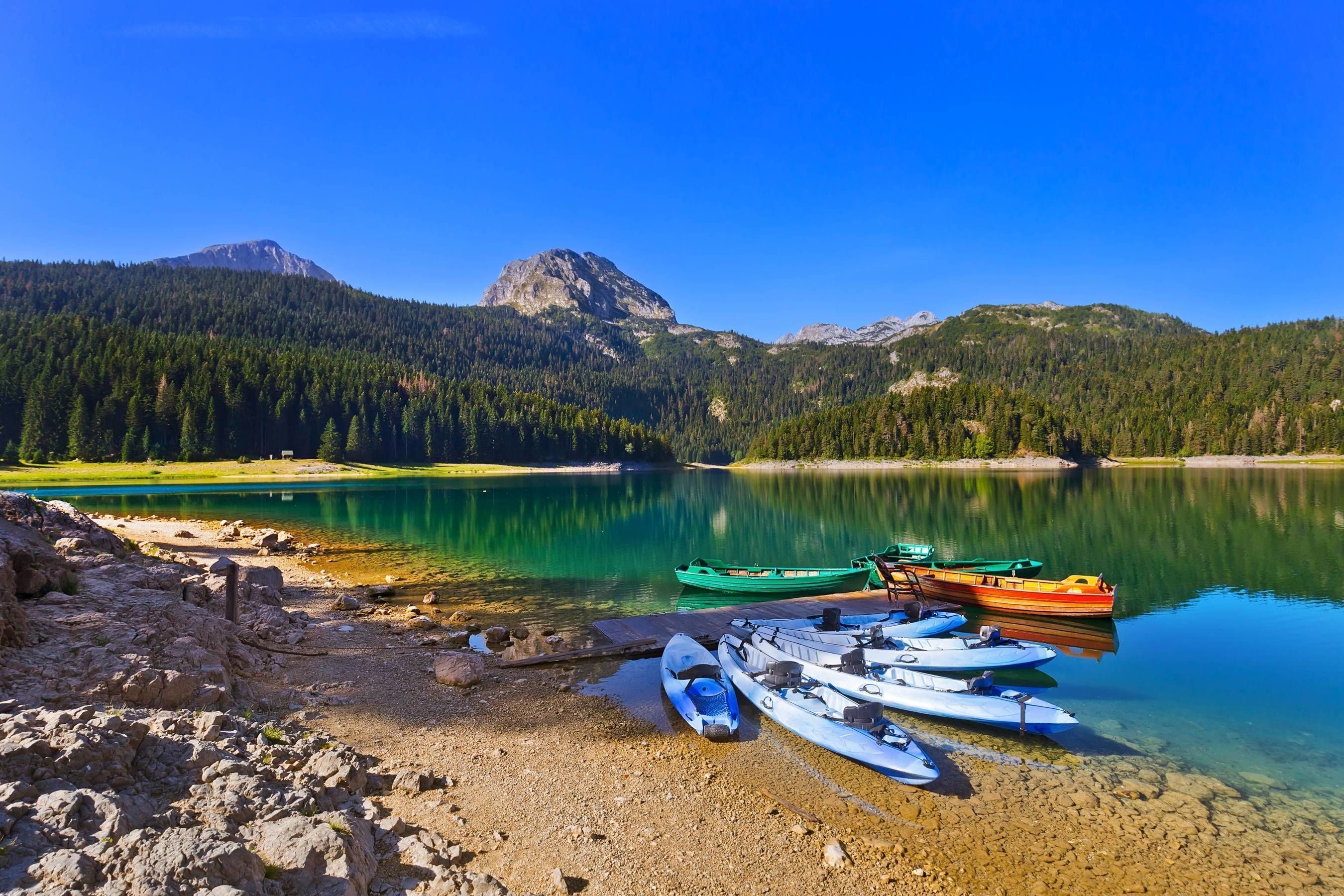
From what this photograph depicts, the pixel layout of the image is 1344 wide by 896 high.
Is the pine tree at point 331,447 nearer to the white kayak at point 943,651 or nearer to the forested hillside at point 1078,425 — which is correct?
the forested hillside at point 1078,425

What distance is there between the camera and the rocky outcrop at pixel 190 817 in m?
5.22

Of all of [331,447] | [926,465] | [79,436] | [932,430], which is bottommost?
[926,465]

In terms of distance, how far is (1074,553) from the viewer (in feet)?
123

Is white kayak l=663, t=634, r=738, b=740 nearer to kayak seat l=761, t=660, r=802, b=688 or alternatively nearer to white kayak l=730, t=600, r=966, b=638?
kayak seat l=761, t=660, r=802, b=688

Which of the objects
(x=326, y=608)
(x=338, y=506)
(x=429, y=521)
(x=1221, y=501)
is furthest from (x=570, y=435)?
(x=326, y=608)

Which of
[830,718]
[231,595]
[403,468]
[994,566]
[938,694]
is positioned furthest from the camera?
[403,468]

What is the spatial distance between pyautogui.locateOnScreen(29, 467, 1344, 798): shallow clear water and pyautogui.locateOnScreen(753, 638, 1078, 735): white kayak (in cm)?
121

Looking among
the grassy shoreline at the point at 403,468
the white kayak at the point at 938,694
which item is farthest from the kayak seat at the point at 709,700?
the grassy shoreline at the point at 403,468

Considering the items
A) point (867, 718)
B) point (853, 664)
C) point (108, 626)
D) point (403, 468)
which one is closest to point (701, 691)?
point (853, 664)

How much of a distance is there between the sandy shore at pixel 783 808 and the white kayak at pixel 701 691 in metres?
0.39

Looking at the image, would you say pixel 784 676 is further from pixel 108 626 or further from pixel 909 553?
pixel 909 553

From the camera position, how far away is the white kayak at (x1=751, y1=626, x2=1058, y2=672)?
1678cm

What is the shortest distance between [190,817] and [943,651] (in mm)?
16545

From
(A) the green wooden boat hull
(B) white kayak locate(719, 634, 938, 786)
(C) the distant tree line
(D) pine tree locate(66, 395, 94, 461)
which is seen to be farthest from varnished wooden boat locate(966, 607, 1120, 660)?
(C) the distant tree line
